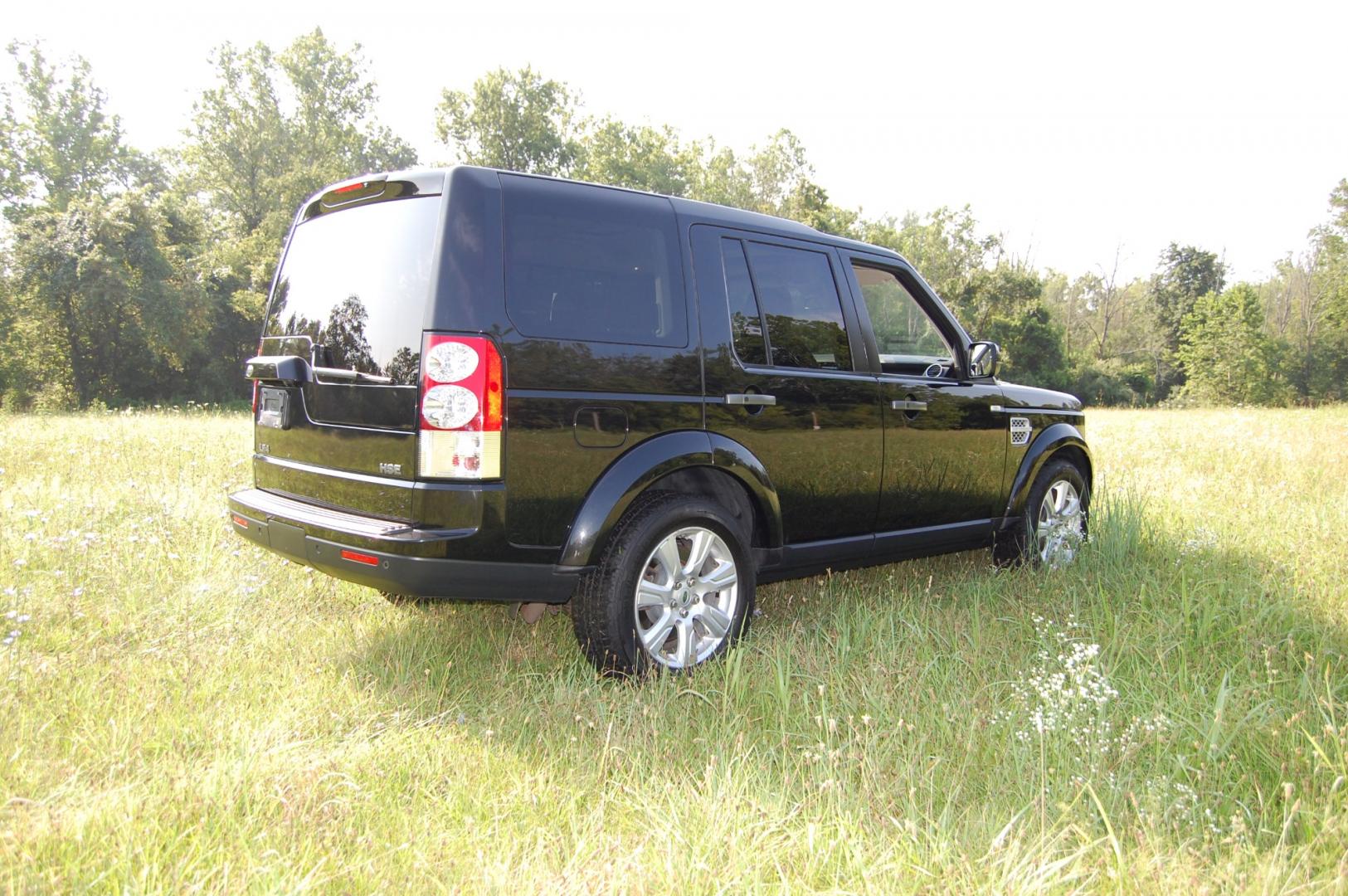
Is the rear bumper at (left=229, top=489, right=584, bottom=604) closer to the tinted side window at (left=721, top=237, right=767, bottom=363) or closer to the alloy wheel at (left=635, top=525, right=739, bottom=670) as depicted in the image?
the alloy wheel at (left=635, top=525, right=739, bottom=670)

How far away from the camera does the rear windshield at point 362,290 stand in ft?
10.1

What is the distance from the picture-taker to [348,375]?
10.6ft

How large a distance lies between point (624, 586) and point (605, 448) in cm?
54

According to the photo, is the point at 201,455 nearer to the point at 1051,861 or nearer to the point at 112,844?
the point at 112,844

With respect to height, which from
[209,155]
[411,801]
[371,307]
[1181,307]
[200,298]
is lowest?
[411,801]

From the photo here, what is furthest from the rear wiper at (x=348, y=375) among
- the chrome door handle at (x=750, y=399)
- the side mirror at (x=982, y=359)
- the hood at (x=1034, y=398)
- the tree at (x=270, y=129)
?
the tree at (x=270, y=129)

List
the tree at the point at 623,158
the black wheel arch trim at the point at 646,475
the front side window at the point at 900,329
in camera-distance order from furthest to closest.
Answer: the tree at the point at 623,158 → the front side window at the point at 900,329 → the black wheel arch trim at the point at 646,475

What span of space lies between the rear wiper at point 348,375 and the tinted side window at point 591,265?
21.6 inches

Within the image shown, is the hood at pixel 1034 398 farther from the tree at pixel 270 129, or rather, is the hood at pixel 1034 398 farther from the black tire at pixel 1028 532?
the tree at pixel 270 129

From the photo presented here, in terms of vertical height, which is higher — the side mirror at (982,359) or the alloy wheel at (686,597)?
the side mirror at (982,359)

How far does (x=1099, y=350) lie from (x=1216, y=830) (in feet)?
181

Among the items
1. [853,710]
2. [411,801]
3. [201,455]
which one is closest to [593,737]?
[411,801]

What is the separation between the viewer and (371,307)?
324 centimetres

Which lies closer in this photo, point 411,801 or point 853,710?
point 411,801
